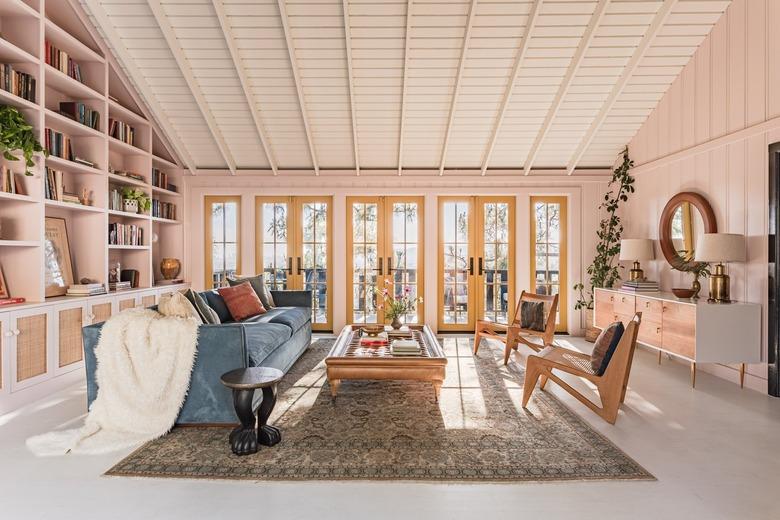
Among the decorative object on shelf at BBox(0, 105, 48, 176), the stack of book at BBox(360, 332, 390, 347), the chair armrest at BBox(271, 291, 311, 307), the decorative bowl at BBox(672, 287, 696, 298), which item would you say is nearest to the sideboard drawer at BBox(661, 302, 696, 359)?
the decorative bowl at BBox(672, 287, 696, 298)

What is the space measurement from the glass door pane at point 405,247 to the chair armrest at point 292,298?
1.41m

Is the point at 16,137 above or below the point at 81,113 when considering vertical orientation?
below

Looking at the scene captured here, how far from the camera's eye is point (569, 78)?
4.76 metres

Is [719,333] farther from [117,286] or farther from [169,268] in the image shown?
[169,268]

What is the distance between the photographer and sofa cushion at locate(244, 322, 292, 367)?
3324 mm

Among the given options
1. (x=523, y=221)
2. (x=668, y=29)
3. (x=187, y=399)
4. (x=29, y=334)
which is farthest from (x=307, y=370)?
(x=668, y=29)

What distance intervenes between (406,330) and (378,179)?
2.78m

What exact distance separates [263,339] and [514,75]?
375 cm

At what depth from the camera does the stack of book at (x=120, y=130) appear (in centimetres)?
501

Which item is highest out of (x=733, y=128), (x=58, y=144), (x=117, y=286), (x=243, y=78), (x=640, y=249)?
(x=243, y=78)

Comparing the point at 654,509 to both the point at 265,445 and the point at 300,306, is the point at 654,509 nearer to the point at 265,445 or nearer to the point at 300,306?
the point at 265,445

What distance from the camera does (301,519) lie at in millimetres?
2021

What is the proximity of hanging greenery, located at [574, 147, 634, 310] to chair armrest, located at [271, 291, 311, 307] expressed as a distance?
152 inches

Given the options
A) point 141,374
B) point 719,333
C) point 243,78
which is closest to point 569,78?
point 719,333
